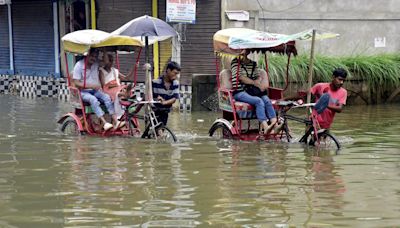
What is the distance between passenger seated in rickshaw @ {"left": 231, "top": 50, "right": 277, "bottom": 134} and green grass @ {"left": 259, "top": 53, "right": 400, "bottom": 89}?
5.03 metres

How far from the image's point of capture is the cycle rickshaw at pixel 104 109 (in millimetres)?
12117

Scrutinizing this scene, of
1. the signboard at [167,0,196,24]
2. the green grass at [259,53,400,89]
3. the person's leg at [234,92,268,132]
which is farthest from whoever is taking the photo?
the green grass at [259,53,400,89]

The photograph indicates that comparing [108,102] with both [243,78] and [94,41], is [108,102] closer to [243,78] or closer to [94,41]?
[94,41]

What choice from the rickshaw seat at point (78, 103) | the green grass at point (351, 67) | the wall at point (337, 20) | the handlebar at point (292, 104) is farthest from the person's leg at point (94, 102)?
the wall at point (337, 20)

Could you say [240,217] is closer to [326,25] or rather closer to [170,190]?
[170,190]

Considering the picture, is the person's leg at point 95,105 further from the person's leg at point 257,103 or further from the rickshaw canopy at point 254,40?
the person's leg at point 257,103

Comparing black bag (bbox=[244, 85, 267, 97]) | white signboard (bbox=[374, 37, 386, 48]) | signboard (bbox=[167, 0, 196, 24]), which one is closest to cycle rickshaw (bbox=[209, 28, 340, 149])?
black bag (bbox=[244, 85, 267, 97])

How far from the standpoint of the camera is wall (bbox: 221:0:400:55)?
18.3 m

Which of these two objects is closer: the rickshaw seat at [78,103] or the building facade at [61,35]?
the rickshaw seat at [78,103]

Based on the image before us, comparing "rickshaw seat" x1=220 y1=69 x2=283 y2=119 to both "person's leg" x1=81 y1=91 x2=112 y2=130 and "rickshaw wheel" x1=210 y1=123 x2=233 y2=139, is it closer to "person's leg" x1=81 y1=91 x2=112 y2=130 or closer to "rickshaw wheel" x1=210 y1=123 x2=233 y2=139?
"rickshaw wheel" x1=210 y1=123 x2=233 y2=139

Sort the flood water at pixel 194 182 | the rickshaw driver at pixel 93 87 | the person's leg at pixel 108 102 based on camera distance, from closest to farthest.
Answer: the flood water at pixel 194 182 → the rickshaw driver at pixel 93 87 → the person's leg at pixel 108 102

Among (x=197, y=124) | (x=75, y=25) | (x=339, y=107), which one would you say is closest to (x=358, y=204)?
(x=339, y=107)

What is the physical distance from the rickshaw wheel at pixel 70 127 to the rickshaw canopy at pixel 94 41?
118 centimetres

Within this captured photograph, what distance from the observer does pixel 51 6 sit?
836 inches
